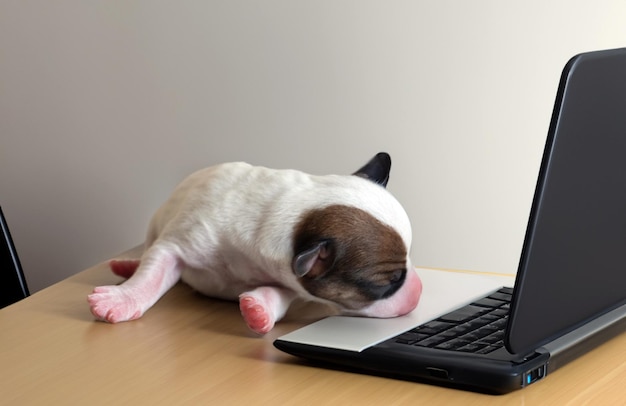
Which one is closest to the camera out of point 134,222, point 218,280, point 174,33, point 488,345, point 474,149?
point 488,345

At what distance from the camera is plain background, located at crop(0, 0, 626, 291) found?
1946 mm

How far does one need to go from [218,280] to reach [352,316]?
0.23 meters

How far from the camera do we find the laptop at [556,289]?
34.5 inches

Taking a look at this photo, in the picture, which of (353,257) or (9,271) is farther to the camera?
(9,271)

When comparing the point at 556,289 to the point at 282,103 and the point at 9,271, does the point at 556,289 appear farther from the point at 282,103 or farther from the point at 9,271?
the point at 282,103

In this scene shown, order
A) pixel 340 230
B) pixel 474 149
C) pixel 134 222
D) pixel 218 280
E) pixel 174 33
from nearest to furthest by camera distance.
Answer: pixel 340 230 → pixel 218 280 → pixel 474 149 → pixel 174 33 → pixel 134 222

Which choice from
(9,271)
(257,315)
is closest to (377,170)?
(257,315)

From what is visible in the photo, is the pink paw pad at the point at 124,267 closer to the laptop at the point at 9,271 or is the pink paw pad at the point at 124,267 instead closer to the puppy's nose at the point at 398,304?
the laptop at the point at 9,271

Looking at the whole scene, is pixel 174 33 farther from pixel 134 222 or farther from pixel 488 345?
pixel 488 345

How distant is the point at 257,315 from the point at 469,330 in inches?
10.8

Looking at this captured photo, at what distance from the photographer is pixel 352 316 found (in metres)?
1.21

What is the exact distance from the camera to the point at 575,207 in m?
0.91

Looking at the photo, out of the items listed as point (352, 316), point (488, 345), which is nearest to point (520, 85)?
point (352, 316)

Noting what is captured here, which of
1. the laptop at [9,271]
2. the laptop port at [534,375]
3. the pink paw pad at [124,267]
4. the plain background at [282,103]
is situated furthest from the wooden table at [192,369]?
the plain background at [282,103]
